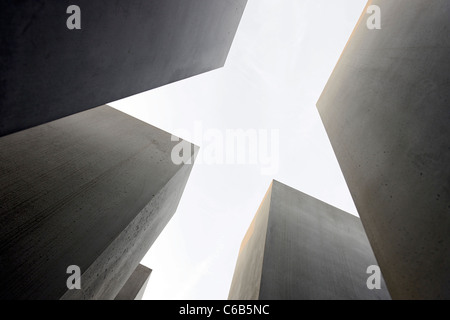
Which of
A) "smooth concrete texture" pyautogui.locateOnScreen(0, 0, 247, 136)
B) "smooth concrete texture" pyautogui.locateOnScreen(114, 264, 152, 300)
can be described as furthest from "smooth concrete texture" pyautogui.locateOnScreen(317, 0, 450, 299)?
"smooth concrete texture" pyautogui.locateOnScreen(114, 264, 152, 300)

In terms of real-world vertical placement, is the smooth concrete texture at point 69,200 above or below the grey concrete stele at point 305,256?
above

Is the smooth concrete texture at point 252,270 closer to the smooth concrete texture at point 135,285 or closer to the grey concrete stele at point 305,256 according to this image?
the grey concrete stele at point 305,256

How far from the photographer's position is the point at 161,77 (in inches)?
120

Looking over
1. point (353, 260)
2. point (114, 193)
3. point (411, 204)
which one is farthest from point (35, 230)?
point (353, 260)

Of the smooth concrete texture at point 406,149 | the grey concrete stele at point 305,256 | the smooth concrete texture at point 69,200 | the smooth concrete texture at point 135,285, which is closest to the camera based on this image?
the smooth concrete texture at point 406,149

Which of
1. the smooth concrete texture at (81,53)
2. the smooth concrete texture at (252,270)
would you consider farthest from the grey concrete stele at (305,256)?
the smooth concrete texture at (81,53)

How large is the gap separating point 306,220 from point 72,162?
4.36 metres

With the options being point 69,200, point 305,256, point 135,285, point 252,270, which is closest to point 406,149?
point 305,256

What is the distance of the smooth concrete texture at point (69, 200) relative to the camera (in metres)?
2.01

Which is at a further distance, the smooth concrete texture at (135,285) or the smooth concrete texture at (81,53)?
the smooth concrete texture at (135,285)

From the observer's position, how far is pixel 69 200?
2.72 meters

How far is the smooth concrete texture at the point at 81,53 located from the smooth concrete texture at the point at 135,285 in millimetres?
8093

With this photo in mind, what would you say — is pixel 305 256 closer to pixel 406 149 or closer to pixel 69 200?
pixel 406 149

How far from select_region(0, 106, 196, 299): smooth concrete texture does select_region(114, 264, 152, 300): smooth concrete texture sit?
4972 mm
